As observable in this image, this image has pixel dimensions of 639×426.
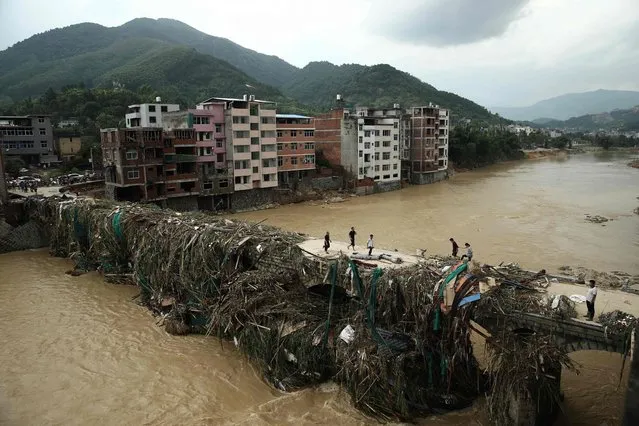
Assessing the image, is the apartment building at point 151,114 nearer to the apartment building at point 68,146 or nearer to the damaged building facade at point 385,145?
the damaged building facade at point 385,145

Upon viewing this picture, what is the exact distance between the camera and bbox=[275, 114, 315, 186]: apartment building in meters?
43.5

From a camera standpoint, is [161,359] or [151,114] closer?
[161,359]

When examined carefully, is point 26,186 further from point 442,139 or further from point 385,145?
point 442,139

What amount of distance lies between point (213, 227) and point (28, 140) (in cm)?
4410

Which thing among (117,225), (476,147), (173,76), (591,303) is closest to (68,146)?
(117,225)

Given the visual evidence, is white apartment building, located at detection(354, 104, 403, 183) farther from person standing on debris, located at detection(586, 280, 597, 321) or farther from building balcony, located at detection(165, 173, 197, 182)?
person standing on debris, located at detection(586, 280, 597, 321)

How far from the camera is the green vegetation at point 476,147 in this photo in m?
71.9

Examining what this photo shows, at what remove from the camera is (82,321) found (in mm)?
16031

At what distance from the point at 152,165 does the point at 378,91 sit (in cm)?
10462

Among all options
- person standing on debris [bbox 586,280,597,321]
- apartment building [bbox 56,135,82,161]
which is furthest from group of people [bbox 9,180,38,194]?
person standing on debris [bbox 586,280,597,321]

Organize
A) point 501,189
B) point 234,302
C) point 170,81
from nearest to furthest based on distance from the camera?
point 234,302
point 501,189
point 170,81

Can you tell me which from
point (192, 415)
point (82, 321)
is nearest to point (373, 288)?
point (192, 415)

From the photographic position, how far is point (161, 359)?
13.2 metres

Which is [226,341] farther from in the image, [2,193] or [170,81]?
[170,81]
